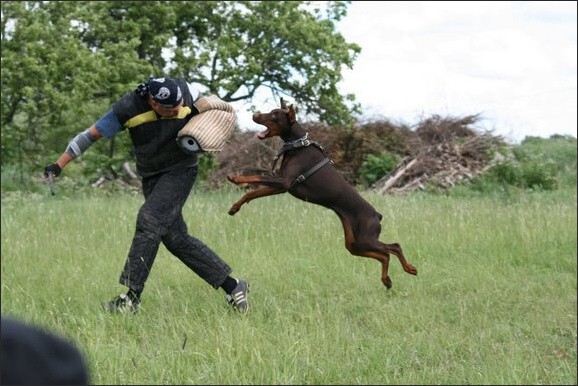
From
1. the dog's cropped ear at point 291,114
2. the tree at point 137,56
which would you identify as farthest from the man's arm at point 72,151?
the tree at point 137,56

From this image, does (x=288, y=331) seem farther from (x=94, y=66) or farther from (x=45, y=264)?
(x=94, y=66)

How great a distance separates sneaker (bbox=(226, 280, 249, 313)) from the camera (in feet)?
22.0

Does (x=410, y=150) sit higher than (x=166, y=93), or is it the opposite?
(x=166, y=93)

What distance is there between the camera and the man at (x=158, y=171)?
17.7 feet

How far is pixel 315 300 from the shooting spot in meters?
7.22

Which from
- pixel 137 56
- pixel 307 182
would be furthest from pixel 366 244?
pixel 137 56

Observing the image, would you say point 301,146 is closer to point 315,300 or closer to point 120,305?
point 120,305

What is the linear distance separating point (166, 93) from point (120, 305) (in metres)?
2.18

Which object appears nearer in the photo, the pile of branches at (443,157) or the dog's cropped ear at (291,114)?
the dog's cropped ear at (291,114)

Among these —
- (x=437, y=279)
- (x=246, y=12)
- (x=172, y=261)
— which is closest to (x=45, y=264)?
(x=172, y=261)

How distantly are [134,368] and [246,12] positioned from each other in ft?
60.0

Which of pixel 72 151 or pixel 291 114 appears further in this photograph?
pixel 72 151

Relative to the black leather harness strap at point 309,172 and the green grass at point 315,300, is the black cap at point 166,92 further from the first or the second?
the green grass at point 315,300

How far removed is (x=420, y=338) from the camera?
19.8ft
